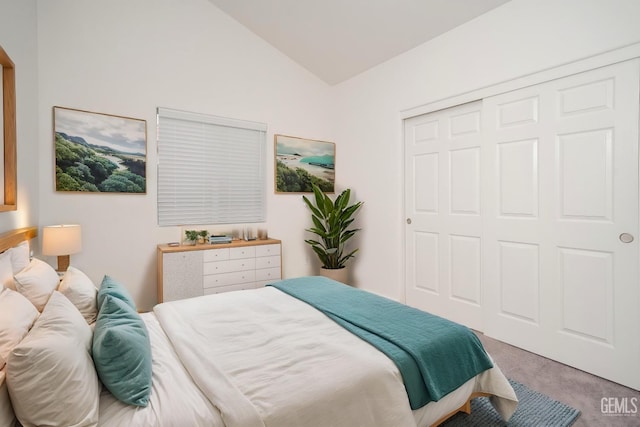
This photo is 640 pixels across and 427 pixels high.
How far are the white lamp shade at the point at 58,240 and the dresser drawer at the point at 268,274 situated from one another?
1.71m

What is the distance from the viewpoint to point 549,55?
2477 mm

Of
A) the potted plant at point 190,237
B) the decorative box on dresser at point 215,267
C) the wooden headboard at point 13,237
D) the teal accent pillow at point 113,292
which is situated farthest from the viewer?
the potted plant at point 190,237

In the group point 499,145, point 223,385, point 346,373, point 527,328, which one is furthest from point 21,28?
point 527,328

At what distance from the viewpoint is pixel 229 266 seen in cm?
351

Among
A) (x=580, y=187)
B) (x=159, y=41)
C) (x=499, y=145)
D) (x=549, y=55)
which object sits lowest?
(x=580, y=187)

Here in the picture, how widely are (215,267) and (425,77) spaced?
2.94 meters

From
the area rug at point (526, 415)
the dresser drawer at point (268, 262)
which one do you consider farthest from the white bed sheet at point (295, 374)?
the dresser drawer at point (268, 262)

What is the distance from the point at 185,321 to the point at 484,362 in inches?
63.8

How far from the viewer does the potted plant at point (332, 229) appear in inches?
161

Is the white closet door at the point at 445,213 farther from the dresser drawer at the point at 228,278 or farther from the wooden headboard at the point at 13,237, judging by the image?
the wooden headboard at the point at 13,237

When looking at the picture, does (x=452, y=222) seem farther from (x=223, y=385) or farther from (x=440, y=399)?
(x=223, y=385)

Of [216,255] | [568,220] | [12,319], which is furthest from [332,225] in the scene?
[12,319]

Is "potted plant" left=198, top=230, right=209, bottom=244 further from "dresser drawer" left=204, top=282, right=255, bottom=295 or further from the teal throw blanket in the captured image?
the teal throw blanket

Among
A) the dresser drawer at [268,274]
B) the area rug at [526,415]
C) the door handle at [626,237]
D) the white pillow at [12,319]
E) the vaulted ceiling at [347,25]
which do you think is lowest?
the area rug at [526,415]
